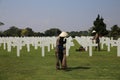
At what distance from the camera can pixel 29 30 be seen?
13812 cm

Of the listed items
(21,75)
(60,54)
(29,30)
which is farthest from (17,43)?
(29,30)

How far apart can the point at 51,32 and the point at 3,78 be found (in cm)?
11256

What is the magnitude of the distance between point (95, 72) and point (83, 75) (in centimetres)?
101

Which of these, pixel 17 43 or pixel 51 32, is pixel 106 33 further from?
pixel 17 43

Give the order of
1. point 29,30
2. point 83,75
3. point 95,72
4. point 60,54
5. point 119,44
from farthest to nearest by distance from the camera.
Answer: point 29,30 → point 119,44 → point 60,54 → point 95,72 → point 83,75

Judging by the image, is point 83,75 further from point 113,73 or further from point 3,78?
point 3,78

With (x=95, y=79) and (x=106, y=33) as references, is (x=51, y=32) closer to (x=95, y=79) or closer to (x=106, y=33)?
(x=106, y=33)

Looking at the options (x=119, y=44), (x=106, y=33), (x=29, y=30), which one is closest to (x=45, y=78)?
(x=119, y=44)

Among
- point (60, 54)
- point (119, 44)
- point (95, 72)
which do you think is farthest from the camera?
point (119, 44)

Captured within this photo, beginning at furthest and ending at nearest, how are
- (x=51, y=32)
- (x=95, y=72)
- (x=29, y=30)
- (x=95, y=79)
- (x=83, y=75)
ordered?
(x=29, y=30) → (x=51, y=32) → (x=95, y=72) → (x=83, y=75) → (x=95, y=79)

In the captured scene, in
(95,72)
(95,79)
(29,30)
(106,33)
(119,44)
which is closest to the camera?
(95,79)

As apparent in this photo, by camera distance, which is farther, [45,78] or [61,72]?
[61,72]

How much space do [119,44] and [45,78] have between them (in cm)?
1046

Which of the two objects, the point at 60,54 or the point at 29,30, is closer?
the point at 60,54
